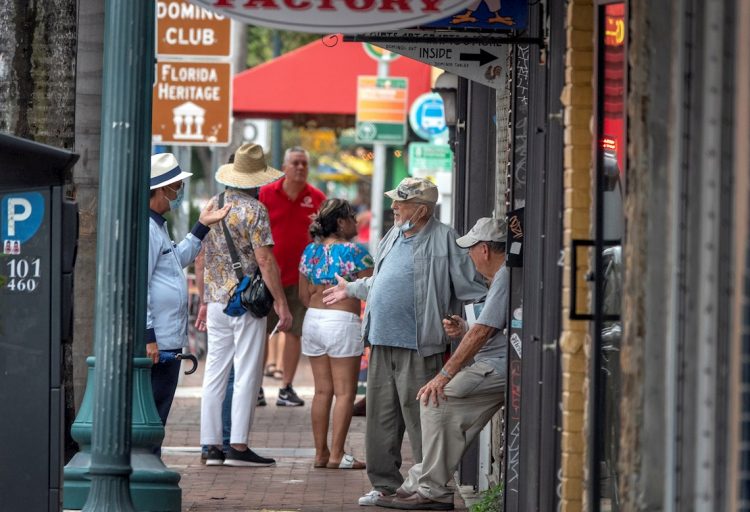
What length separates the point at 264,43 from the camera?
40.0 metres

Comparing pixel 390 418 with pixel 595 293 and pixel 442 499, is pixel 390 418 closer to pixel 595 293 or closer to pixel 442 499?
pixel 442 499

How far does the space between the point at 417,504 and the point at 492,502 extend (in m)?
0.61

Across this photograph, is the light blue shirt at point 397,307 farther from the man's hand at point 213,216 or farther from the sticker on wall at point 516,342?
the sticker on wall at point 516,342

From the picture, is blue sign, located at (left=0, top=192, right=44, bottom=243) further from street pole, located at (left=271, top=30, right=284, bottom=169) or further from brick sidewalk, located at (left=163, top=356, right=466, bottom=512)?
street pole, located at (left=271, top=30, right=284, bottom=169)

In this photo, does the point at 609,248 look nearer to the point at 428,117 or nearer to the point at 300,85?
the point at 428,117

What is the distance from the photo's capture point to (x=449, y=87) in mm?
11125

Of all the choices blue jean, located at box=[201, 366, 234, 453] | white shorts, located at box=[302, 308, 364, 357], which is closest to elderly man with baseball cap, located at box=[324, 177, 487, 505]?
white shorts, located at box=[302, 308, 364, 357]

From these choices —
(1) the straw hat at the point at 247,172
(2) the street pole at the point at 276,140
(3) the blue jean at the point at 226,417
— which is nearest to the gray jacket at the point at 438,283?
(1) the straw hat at the point at 247,172

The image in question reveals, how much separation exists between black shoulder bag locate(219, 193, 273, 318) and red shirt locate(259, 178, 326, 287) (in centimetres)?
283

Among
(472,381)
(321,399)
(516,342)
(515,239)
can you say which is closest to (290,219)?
(321,399)

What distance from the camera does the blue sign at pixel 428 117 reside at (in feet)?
60.3

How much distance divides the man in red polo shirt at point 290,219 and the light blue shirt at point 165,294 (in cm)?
425

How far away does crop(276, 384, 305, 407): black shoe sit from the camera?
41.4 ft

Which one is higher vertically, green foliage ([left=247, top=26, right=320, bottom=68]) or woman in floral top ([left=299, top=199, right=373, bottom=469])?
green foliage ([left=247, top=26, right=320, bottom=68])
